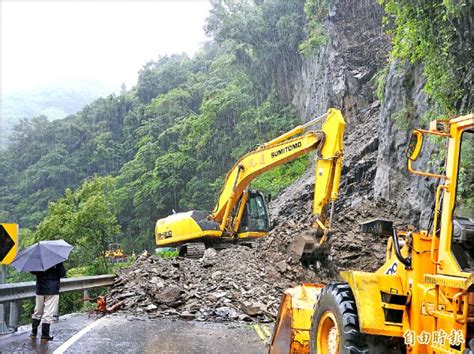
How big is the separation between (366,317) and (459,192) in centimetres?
134

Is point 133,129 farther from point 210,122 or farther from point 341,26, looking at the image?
point 341,26

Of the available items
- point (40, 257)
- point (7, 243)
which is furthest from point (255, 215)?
point (7, 243)

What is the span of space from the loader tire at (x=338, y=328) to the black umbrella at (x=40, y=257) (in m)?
4.91

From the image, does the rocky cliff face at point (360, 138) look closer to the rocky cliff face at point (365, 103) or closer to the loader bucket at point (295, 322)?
the rocky cliff face at point (365, 103)

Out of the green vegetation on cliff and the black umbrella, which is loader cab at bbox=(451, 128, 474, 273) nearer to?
the black umbrella

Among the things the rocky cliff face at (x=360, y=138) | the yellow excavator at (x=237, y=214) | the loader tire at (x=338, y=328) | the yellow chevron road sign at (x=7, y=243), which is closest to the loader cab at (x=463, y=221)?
the loader tire at (x=338, y=328)

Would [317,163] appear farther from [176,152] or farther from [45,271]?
[176,152]

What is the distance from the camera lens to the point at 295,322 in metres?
6.00

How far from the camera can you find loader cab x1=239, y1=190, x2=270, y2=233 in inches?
752

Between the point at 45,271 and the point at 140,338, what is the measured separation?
1.93 m

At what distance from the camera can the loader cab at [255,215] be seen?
19109 millimetres

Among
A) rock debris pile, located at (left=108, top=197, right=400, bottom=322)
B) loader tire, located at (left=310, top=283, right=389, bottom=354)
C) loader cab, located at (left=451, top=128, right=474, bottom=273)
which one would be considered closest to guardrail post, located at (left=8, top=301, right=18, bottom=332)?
rock debris pile, located at (left=108, top=197, right=400, bottom=322)

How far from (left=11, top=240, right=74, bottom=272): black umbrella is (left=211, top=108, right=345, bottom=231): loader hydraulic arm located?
20.8 ft

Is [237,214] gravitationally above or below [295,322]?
above
